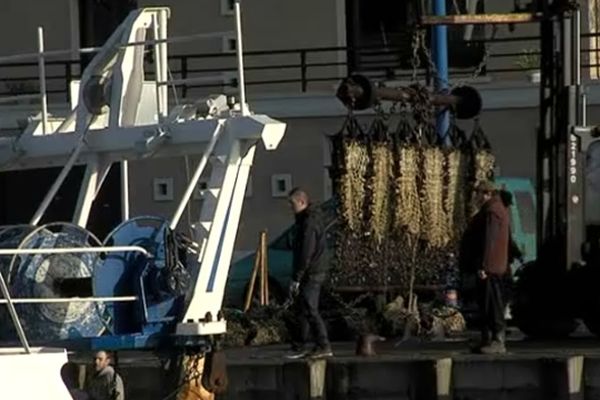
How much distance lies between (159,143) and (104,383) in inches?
108

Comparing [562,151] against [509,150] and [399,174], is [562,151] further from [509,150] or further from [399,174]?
[509,150]

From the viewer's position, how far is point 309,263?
19.8m

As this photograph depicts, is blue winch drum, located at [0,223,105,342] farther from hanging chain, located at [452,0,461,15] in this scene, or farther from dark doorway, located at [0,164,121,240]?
dark doorway, located at [0,164,121,240]

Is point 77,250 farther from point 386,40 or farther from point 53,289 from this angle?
point 386,40

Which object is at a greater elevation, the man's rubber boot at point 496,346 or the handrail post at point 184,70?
the handrail post at point 184,70

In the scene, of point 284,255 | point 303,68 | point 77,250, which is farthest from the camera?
point 303,68

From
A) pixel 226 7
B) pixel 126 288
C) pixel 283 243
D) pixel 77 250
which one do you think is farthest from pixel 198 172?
pixel 226 7

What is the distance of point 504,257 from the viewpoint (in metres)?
19.9

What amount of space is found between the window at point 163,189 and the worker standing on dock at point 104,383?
13012 mm

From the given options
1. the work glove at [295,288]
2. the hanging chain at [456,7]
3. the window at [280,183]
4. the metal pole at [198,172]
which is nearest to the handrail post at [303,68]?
the window at [280,183]

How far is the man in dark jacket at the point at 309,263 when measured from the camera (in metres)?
19.8

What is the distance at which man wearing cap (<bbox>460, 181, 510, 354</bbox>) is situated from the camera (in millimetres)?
19828

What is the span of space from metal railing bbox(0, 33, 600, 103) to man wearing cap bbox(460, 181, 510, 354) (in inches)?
422

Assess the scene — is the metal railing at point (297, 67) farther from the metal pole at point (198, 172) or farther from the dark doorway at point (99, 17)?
the metal pole at point (198, 172)
